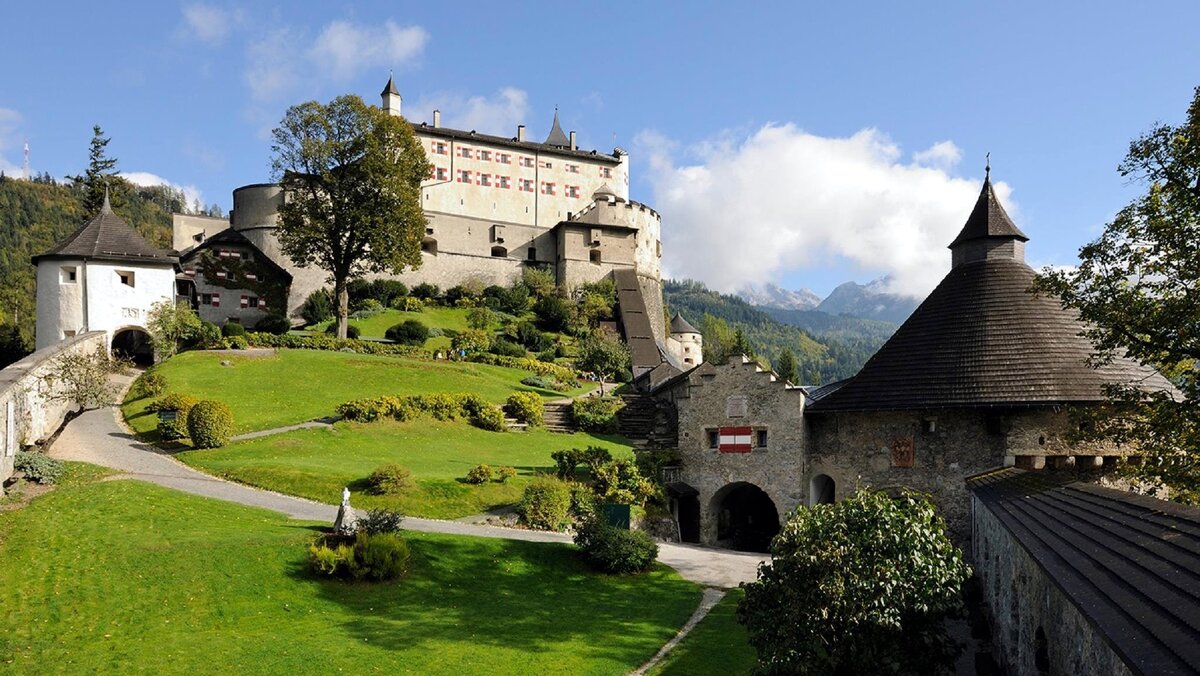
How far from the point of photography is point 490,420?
40.1 m

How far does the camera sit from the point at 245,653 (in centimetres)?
1504

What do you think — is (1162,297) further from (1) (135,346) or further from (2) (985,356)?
(1) (135,346)

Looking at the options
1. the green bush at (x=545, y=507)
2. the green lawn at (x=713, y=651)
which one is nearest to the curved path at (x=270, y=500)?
the green bush at (x=545, y=507)

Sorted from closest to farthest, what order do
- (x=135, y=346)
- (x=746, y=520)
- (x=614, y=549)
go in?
(x=614, y=549), (x=746, y=520), (x=135, y=346)

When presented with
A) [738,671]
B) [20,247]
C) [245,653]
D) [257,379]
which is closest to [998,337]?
[738,671]

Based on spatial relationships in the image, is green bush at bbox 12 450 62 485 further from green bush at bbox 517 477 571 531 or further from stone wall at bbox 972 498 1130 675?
stone wall at bbox 972 498 1130 675

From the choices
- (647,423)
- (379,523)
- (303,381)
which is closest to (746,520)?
(647,423)

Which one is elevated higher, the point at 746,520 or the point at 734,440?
the point at 734,440

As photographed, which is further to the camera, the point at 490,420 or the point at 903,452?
the point at 490,420

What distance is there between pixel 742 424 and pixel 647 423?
1556cm

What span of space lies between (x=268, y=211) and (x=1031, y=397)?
66645 mm

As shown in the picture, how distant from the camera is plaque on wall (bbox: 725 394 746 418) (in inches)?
1176

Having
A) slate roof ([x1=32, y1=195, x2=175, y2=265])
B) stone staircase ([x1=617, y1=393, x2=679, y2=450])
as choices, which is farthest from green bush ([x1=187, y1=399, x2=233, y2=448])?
stone staircase ([x1=617, y1=393, x2=679, y2=450])

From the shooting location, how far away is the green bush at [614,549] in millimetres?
22983
